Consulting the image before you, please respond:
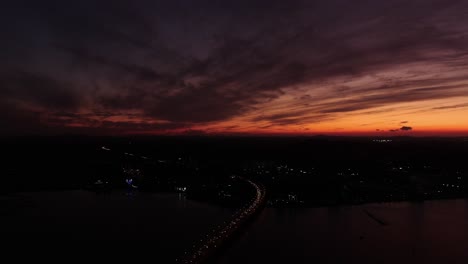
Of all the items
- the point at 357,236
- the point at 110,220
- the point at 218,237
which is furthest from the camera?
the point at 110,220

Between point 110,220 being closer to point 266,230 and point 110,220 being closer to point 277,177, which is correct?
point 266,230

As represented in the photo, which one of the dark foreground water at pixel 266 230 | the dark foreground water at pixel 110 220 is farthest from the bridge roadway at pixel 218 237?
the dark foreground water at pixel 110 220

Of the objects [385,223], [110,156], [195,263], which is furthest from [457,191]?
[110,156]

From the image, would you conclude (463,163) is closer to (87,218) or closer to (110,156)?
(87,218)

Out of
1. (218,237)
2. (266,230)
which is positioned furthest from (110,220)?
(218,237)

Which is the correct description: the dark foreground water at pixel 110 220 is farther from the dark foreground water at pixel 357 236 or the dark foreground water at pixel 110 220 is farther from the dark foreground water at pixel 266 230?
the dark foreground water at pixel 357 236

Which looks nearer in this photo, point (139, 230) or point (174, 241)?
point (174, 241)
